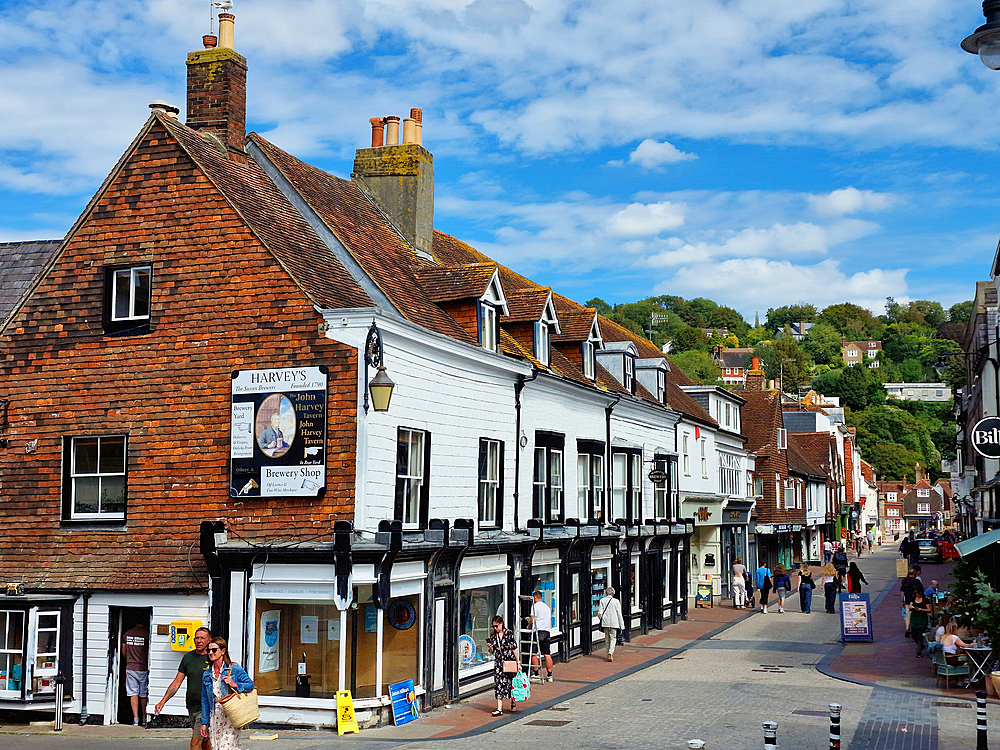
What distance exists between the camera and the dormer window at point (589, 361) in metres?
28.6

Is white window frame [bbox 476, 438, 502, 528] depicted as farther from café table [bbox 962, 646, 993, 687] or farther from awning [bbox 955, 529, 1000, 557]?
awning [bbox 955, 529, 1000, 557]

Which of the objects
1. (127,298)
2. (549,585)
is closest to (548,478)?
(549,585)

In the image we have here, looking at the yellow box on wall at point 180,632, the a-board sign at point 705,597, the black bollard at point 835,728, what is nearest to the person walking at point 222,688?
the yellow box on wall at point 180,632

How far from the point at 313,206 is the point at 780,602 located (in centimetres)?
2548

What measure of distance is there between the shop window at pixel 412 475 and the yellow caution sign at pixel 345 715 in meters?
3.05

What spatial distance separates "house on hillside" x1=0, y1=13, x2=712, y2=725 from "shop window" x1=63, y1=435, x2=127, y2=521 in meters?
0.04

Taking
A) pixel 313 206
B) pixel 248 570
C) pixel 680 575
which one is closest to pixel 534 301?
pixel 313 206

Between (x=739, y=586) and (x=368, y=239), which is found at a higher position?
(x=368, y=239)

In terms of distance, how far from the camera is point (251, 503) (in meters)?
17.2

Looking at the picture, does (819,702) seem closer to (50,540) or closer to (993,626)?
(993,626)

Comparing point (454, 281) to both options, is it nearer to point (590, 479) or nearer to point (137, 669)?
point (590, 479)

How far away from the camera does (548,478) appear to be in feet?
80.2

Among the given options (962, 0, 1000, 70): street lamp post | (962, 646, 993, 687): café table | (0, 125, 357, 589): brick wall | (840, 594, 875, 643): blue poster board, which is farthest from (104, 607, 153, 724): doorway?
(840, 594, 875, 643): blue poster board

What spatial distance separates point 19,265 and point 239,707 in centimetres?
1672
